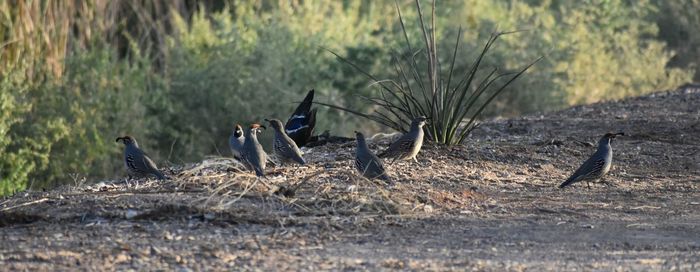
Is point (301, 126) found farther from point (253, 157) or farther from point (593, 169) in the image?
point (593, 169)

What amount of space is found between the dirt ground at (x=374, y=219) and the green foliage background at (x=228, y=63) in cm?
473

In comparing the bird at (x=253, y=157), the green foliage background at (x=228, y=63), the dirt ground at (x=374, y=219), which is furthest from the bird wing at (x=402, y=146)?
the green foliage background at (x=228, y=63)

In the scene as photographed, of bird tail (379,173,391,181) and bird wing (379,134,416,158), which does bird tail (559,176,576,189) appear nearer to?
bird wing (379,134,416,158)

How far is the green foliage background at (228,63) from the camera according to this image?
631 inches

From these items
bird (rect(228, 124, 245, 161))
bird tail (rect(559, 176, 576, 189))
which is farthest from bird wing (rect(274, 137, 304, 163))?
bird tail (rect(559, 176, 576, 189))

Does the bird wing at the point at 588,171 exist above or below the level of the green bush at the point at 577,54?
below

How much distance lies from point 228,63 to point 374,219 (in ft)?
36.5

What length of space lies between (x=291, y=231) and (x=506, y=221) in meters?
1.44

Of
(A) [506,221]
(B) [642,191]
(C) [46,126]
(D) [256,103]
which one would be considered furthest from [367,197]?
(D) [256,103]

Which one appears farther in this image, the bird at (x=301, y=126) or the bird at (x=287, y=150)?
→ the bird at (x=301, y=126)

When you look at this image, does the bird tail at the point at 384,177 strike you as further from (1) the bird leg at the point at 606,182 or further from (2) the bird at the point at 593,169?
(1) the bird leg at the point at 606,182

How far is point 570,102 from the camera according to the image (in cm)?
2047

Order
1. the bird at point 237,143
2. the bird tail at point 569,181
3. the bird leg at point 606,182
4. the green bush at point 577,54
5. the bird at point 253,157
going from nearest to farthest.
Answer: the bird at point 253,157 → the bird tail at point 569,181 → the bird at point 237,143 → the bird leg at point 606,182 → the green bush at point 577,54

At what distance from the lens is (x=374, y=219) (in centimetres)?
768
